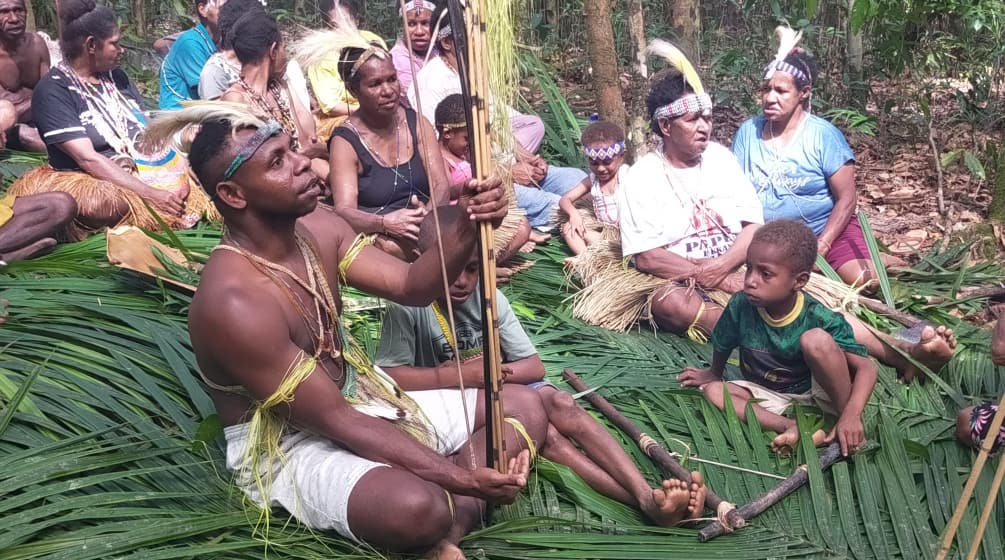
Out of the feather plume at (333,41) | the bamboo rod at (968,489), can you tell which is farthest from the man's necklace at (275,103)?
the bamboo rod at (968,489)

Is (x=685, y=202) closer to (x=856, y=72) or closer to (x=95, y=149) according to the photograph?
(x=95, y=149)

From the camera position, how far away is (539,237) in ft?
15.6

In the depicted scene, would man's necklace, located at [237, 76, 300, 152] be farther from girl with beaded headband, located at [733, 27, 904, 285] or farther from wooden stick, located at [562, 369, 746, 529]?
girl with beaded headband, located at [733, 27, 904, 285]

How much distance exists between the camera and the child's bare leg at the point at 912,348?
3.41 meters

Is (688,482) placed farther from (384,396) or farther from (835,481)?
(384,396)

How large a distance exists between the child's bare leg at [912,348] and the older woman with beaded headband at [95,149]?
2.93 metres

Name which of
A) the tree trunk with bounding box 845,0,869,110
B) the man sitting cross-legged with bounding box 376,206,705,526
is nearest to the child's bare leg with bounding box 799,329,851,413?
the man sitting cross-legged with bounding box 376,206,705,526

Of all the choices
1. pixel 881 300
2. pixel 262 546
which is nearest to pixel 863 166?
pixel 881 300

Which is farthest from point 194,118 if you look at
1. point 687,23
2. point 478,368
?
point 687,23

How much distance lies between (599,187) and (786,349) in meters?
1.84

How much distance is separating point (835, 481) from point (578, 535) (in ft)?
2.65

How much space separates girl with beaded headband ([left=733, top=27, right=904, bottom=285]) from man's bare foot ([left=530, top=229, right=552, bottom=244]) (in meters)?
0.98

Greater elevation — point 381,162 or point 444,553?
point 381,162

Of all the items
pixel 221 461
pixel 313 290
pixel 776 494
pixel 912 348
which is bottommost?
pixel 776 494
